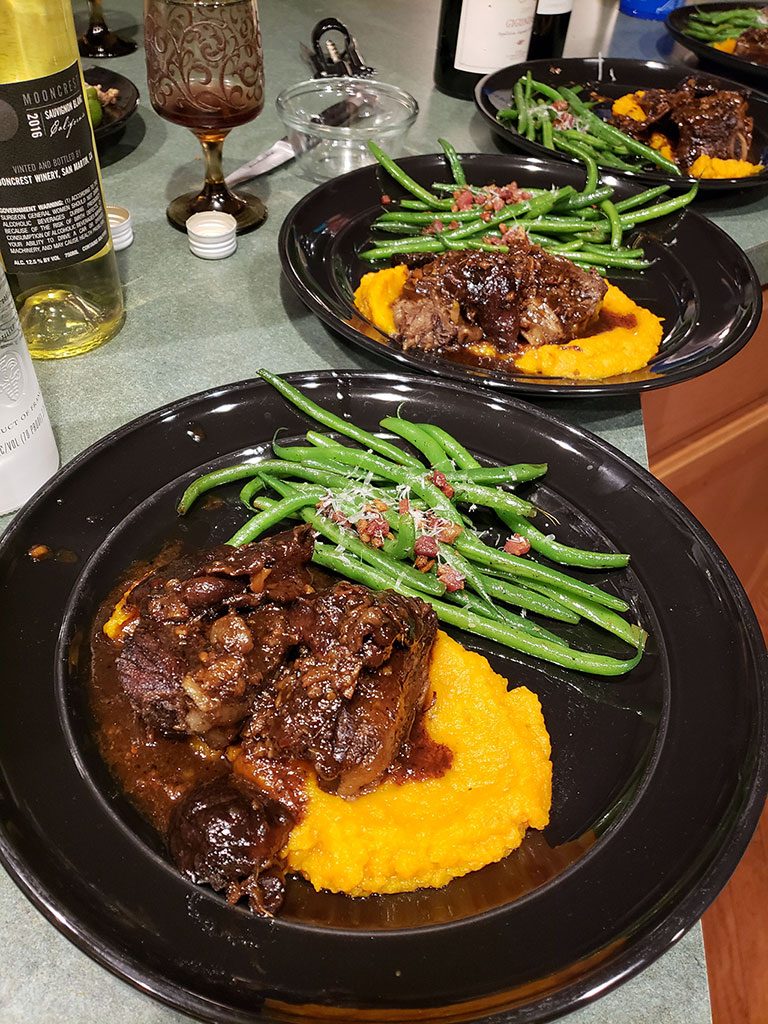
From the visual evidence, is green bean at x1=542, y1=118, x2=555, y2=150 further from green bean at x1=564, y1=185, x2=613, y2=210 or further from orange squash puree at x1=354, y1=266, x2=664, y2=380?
orange squash puree at x1=354, y1=266, x2=664, y2=380

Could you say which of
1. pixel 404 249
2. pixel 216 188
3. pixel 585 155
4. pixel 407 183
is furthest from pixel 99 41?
pixel 585 155

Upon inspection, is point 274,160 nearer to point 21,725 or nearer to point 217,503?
point 217,503

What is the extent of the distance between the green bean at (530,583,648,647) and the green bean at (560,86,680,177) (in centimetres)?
209

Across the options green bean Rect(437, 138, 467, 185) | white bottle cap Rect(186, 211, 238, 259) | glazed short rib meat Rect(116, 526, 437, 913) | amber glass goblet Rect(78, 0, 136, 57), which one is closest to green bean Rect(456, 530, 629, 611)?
glazed short rib meat Rect(116, 526, 437, 913)

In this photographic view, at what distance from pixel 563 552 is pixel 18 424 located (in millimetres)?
1174

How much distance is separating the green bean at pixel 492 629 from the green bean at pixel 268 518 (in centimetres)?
11

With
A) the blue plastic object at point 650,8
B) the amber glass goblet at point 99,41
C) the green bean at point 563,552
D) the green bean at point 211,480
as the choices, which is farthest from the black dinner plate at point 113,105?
the blue plastic object at point 650,8

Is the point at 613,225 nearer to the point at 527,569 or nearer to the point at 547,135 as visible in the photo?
the point at 547,135

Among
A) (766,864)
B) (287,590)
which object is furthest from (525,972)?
(766,864)

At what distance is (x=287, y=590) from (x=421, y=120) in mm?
2844

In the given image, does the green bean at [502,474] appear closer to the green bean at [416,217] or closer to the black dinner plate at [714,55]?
the green bean at [416,217]

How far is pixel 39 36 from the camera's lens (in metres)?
1.68

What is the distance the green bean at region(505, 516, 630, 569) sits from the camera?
5.62 ft

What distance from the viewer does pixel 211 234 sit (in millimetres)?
2590
